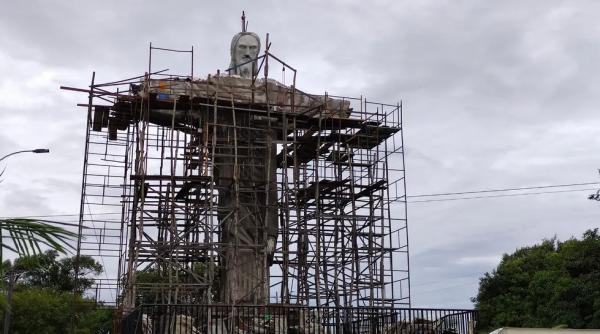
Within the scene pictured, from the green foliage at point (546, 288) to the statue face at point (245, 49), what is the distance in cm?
1870

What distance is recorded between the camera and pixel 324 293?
29.8m

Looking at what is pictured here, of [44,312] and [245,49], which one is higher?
[245,49]

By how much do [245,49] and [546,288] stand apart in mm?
23253

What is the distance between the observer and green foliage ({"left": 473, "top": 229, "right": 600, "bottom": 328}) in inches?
1561

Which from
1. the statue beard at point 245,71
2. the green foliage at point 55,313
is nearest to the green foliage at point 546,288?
the statue beard at point 245,71

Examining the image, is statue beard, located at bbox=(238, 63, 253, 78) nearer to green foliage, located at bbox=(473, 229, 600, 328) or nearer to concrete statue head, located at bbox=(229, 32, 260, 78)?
concrete statue head, located at bbox=(229, 32, 260, 78)

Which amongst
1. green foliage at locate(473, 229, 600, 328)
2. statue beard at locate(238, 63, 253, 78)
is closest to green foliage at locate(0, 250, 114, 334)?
statue beard at locate(238, 63, 253, 78)

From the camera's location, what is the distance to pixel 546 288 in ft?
148

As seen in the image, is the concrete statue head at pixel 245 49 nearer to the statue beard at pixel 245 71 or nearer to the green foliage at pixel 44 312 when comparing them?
the statue beard at pixel 245 71

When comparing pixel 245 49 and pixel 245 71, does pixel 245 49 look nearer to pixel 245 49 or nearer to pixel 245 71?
pixel 245 49

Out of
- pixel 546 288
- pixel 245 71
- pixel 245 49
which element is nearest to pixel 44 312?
pixel 245 71

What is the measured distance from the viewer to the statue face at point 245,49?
109 ft

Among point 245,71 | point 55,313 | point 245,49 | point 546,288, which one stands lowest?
point 55,313

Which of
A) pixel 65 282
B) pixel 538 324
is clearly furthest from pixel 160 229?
pixel 65 282
